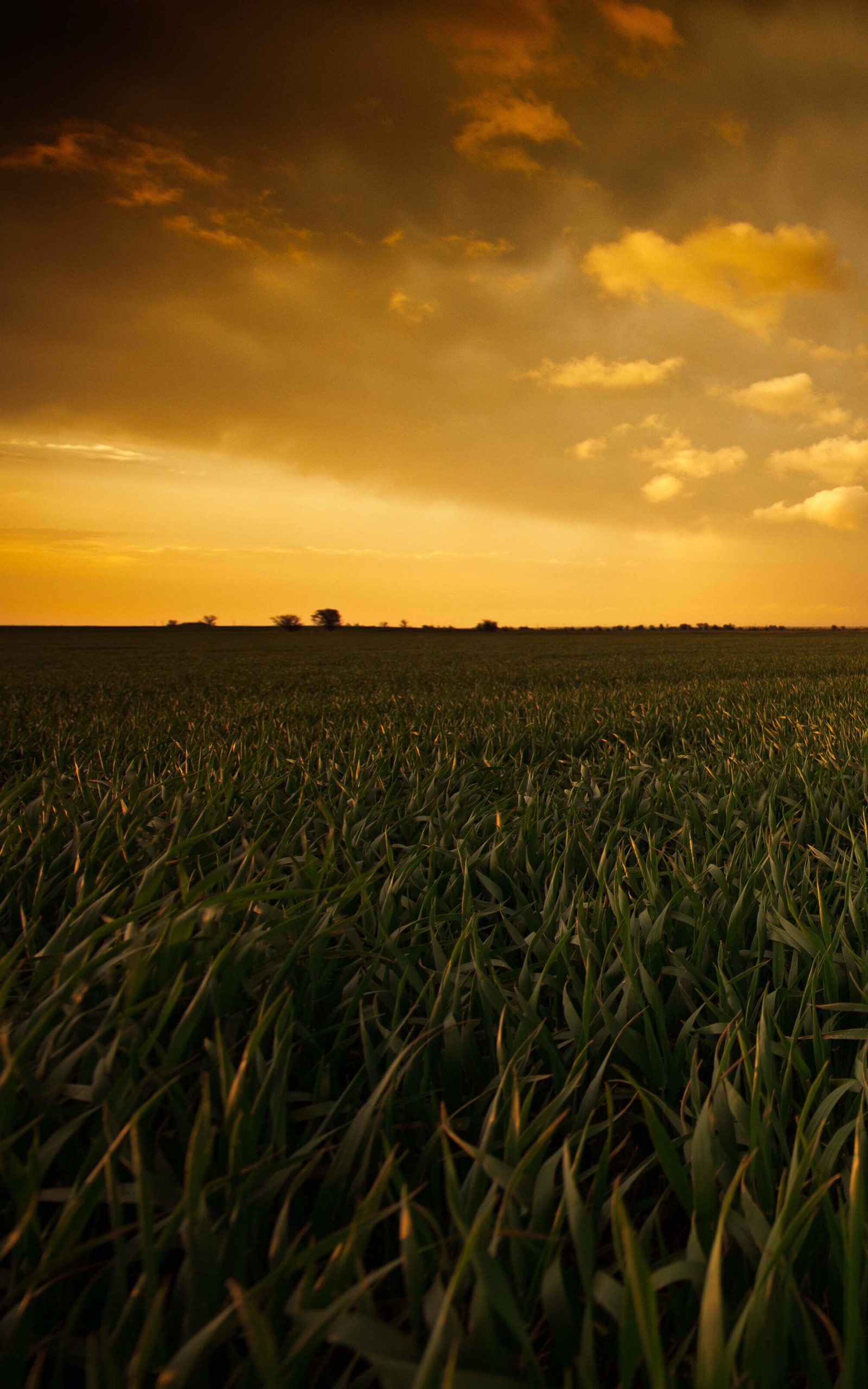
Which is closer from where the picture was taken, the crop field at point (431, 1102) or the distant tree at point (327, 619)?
the crop field at point (431, 1102)

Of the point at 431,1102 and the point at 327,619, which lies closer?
the point at 431,1102

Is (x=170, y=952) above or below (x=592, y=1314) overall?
above

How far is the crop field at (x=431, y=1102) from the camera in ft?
2.50

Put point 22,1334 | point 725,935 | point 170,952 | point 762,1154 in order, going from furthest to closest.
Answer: point 725,935
point 170,952
point 762,1154
point 22,1334

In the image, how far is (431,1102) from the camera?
1321 mm

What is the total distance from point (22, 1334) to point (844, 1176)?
1.27m

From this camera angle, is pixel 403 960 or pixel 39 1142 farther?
pixel 403 960

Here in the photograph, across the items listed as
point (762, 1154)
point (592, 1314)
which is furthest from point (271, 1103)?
point (762, 1154)

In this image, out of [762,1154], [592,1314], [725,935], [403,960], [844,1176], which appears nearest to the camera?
[592,1314]

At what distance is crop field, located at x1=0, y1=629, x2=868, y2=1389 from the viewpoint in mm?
763

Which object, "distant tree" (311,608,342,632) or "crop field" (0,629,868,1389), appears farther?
"distant tree" (311,608,342,632)

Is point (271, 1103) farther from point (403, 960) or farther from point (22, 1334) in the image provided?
point (403, 960)

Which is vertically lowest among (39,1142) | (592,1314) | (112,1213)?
(592,1314)

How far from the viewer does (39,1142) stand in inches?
42.3
